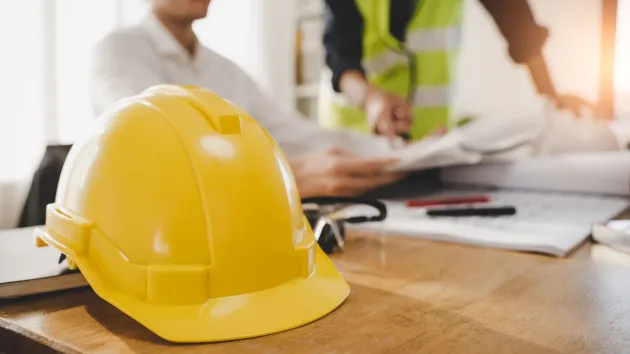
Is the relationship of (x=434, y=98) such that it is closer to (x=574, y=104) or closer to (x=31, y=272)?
(x=574, y=104)

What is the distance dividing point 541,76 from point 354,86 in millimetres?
423

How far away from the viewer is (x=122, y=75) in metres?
0.81

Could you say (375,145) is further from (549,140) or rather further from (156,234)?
(156,234)

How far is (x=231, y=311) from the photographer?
1.24ft

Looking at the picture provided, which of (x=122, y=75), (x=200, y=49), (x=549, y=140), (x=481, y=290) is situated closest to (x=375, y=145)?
(x=549, y=140)

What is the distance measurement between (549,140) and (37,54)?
1036 mm

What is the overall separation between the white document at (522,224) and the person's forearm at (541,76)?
0.33 m

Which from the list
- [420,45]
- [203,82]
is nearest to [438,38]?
[420,45]

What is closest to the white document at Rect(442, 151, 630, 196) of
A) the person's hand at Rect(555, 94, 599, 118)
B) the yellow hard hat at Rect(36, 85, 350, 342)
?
the person's hand at Rect(555, 94, 599, 118)

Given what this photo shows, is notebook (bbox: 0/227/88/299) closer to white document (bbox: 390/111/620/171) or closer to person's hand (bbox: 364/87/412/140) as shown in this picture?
white document (bbox: 390/111/620/171)

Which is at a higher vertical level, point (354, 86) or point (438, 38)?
point (438, 38)

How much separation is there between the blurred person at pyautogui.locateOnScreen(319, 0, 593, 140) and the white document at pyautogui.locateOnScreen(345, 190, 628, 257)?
0.41 meters

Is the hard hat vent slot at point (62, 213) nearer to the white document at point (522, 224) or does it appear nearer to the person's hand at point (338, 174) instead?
the white document at point (522, 224)

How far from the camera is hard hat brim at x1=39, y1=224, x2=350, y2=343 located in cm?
36
